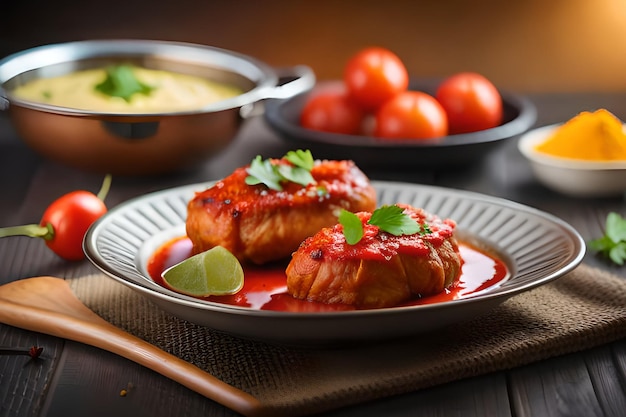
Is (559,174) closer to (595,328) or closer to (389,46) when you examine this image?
(595,328)

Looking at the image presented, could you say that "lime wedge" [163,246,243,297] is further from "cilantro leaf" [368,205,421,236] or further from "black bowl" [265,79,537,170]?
"black bowl" [265,79,537,170]

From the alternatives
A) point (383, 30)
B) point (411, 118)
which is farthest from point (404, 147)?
point (383, 30)

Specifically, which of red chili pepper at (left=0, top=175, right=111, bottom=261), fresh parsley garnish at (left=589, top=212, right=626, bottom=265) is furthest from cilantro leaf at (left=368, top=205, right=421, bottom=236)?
red chili pepper at (left=0, top=175, right=111, bottom=261)

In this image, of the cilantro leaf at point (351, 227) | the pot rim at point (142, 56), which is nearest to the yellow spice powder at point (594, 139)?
the pot rim at point (142, 56)

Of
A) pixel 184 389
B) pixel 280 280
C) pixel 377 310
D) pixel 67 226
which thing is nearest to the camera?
pixel 377 310

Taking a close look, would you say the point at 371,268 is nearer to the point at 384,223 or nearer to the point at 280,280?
the point at 384,223

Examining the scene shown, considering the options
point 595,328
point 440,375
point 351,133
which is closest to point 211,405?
point 440,375
